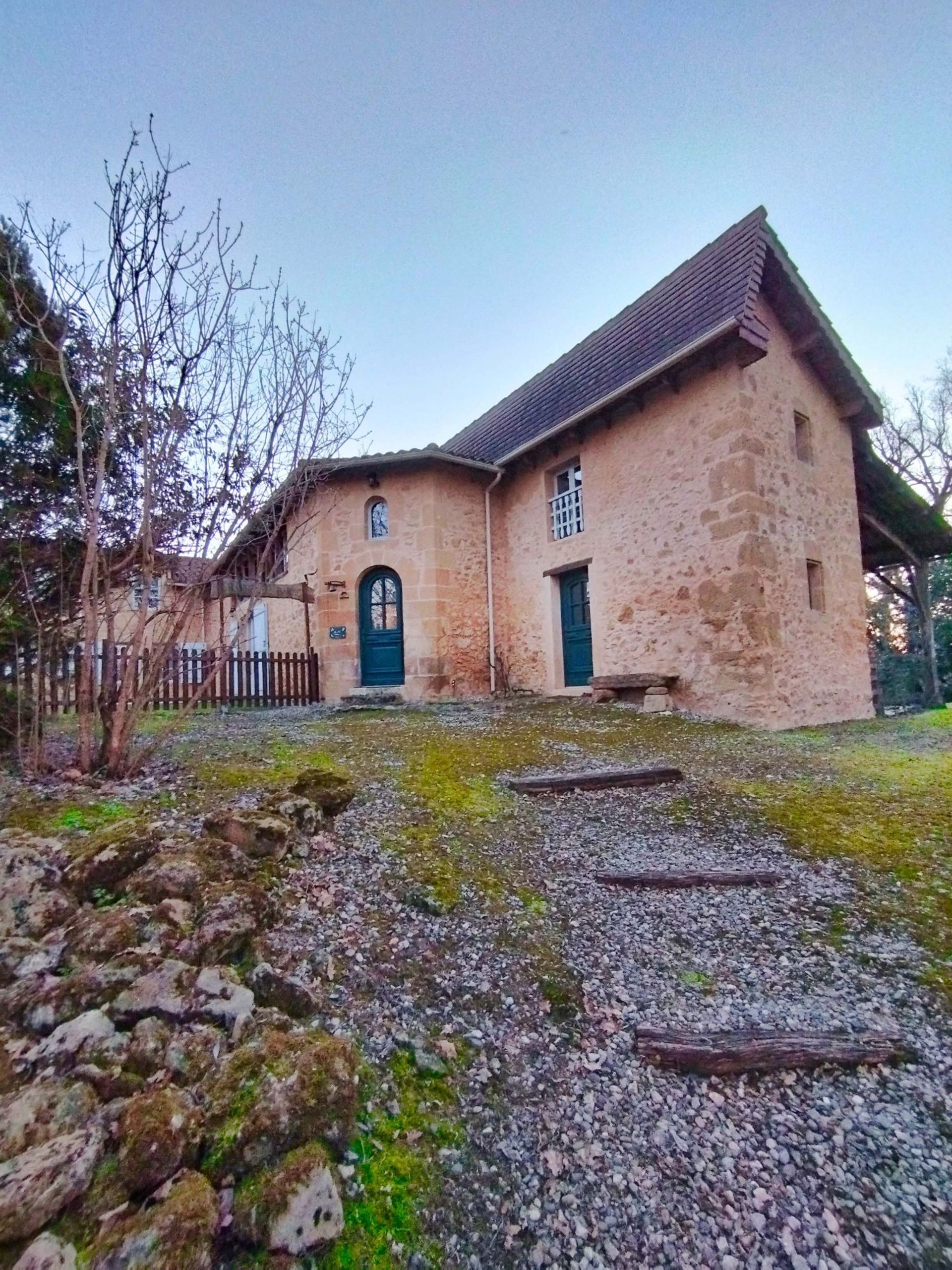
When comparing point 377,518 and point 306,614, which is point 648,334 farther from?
point 306,614

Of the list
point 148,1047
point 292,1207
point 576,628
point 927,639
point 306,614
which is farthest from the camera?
point 927,639

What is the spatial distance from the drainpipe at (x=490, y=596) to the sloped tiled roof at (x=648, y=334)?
0.81 m

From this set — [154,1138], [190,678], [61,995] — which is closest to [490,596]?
[190,678]

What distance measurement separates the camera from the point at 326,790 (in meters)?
3.93

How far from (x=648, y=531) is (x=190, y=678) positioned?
28.4ft

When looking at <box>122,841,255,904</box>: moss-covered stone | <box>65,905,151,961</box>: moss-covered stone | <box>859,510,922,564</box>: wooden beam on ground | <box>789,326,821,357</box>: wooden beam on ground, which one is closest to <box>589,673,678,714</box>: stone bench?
<box>789,326,821,357</box>: wooden beam on ground

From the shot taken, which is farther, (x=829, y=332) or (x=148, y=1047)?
(x=829, y=332)

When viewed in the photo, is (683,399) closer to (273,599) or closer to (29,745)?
(29,745)

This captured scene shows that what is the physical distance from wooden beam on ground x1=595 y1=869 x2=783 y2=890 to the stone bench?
208 inches

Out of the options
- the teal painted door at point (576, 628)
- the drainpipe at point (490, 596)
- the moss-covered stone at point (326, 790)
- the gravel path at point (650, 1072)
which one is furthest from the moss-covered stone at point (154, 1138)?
the drainpipe at point (490, 596)

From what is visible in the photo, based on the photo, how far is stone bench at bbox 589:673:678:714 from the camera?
341 inches

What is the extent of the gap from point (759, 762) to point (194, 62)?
8.87 m

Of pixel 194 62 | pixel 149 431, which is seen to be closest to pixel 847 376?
pixel 194 62

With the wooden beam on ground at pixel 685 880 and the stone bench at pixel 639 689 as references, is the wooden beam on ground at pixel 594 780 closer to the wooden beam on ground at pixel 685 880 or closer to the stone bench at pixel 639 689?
the wooden beam on ground at pixel 685 880
